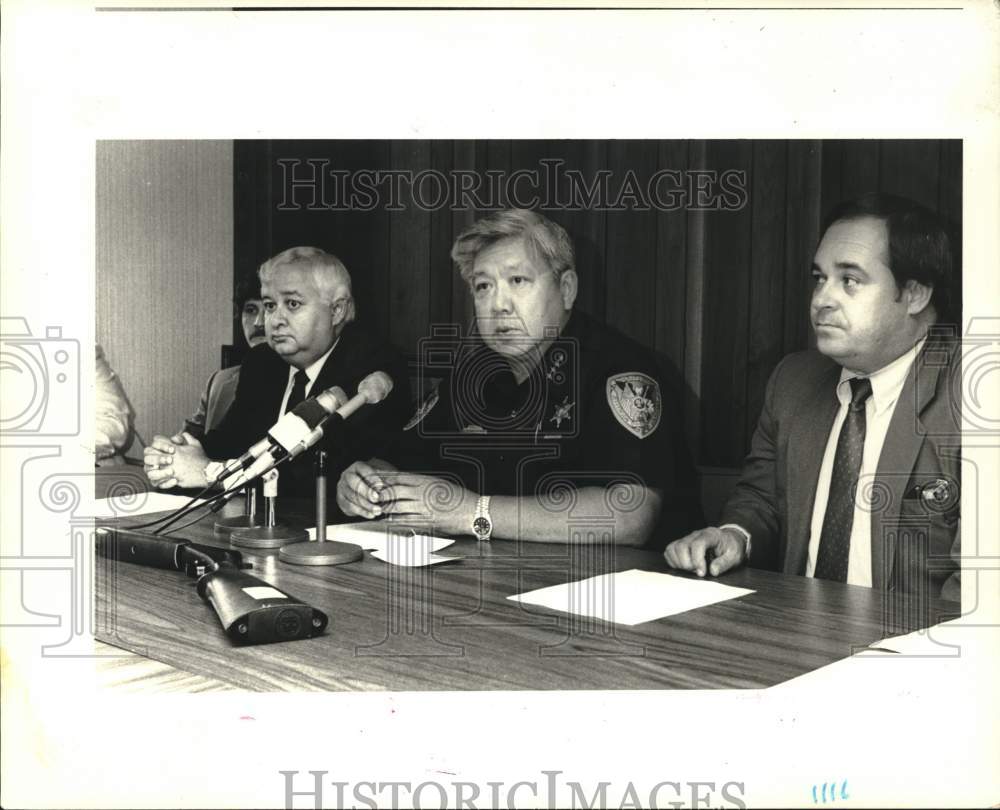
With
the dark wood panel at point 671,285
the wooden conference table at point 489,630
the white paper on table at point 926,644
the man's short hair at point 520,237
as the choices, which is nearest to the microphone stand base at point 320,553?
the wooden conference table at point 489,630

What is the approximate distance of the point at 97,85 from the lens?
74.5 inches

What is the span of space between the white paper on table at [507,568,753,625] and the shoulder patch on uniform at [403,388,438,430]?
21.4 inches

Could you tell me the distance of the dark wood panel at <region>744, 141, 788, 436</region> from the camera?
2.36 meters

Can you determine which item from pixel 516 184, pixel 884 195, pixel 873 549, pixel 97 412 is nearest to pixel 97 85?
pixel 97 412

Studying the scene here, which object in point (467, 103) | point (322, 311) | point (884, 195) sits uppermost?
point (467, 103)

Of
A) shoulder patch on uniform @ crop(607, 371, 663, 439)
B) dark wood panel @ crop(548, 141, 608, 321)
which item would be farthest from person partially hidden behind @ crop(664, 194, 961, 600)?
dark wood panel @ crop(548, 141, 608, 321)

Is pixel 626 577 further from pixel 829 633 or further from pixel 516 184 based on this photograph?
pixel 516 184

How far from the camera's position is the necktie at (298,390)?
2236 mm

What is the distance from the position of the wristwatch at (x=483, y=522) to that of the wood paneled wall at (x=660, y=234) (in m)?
0.39

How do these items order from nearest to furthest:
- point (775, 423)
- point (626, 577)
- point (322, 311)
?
1. point (626, 577)
2. point (775, 423)
3. point (322, 311)

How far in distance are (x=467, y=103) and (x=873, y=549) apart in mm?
1171

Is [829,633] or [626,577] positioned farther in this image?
[626,577]

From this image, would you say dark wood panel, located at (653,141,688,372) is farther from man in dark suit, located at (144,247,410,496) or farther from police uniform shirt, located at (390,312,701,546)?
man in dark suit, located at (144,247,410,496)

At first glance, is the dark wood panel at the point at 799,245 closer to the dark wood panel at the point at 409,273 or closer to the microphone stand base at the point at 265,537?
the dark wood panel at the point at 409,273
